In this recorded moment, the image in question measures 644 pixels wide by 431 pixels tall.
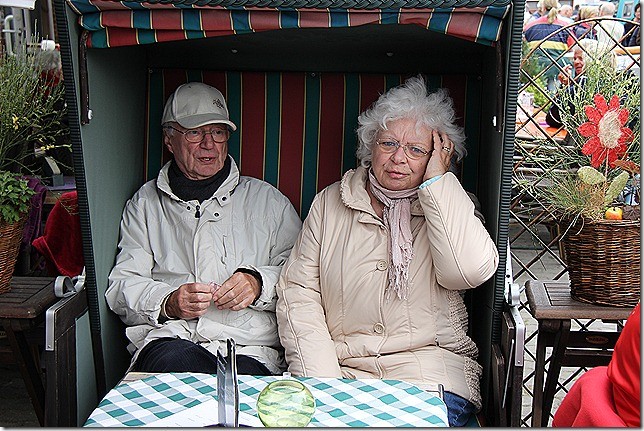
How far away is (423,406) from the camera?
210 cm

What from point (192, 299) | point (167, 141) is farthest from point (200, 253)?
point (167, 141)

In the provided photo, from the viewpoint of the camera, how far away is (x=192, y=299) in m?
2.95

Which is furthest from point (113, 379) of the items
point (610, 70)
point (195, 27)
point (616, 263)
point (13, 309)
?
point (610, 70)

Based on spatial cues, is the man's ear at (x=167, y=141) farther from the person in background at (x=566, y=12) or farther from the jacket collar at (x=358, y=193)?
the person in background at (x=566, y=12)

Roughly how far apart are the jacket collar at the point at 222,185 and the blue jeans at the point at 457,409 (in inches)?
47.2

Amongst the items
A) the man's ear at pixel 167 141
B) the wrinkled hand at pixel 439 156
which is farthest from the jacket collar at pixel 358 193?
the man's ear at pixel 167 141

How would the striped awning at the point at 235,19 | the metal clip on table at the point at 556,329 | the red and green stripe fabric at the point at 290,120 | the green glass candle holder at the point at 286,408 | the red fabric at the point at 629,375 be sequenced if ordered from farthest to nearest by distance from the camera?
the red and green stripe fabric at the point at 290,120
the metal clip on table at the point at 556,329
the striped awning at the point at 235,19
the red fabric at the point at 629,375
the green glass candle holder at the point at 286,408

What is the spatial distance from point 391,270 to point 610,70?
108 cm

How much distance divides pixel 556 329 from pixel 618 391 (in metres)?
0.59

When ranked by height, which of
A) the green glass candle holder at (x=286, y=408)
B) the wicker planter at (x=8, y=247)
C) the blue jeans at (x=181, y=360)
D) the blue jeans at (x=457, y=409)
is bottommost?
the blue jeans at (x=457, y=409)

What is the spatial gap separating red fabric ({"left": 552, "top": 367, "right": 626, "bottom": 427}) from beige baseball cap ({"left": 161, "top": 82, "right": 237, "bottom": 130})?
1720 mm

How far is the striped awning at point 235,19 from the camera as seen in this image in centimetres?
259

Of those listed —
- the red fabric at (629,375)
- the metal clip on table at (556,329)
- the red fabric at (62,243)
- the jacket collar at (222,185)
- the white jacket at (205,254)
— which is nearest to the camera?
the red fabric at (629,375)

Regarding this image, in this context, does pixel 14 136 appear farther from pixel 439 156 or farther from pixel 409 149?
pixel 439 156
